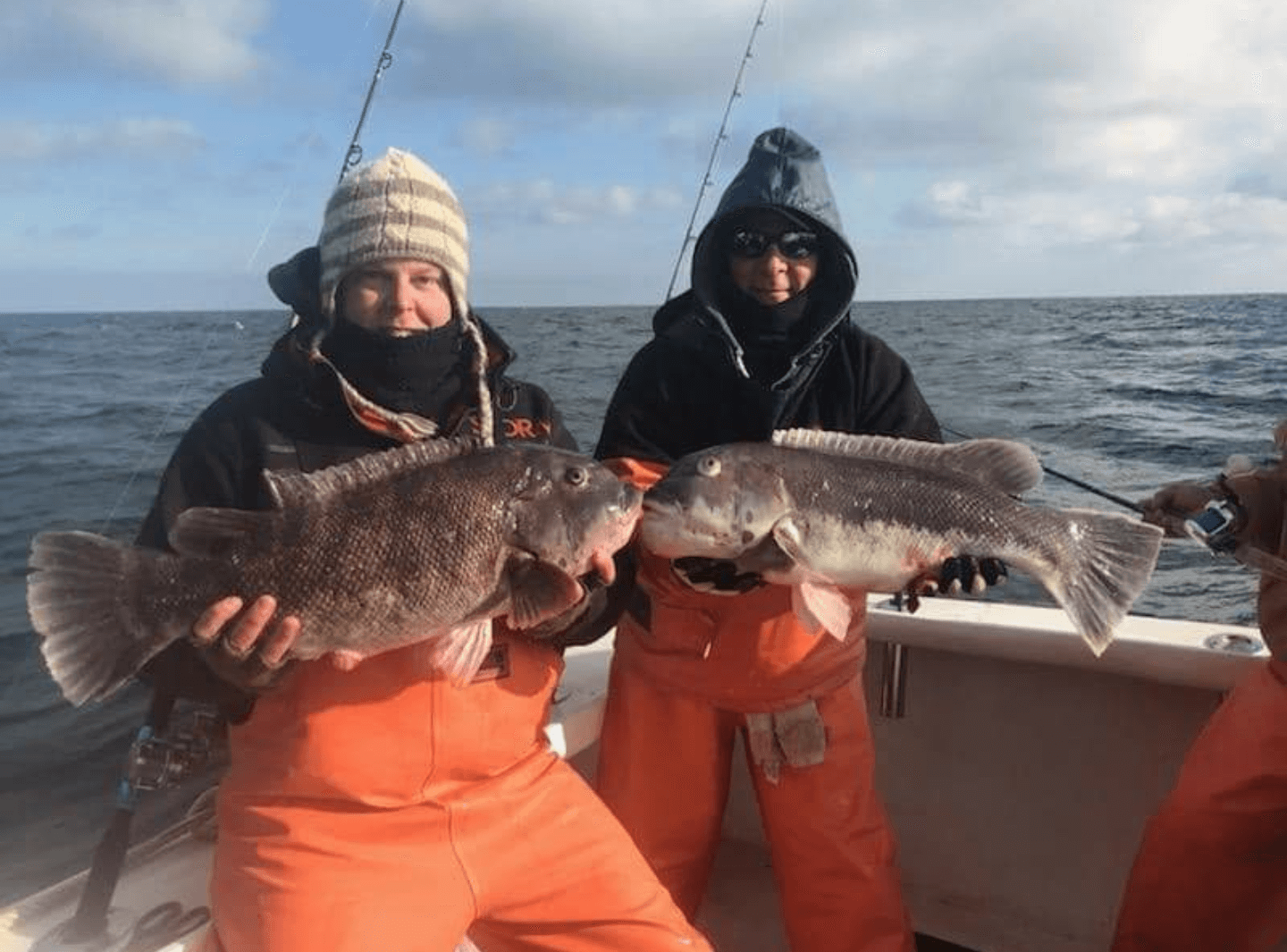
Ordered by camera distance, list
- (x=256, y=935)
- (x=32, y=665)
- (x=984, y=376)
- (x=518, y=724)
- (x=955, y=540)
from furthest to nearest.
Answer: (x=984, y=376) < (x=32, y=665) < (x=955, y=540) < (x=518, y=724) < (x=256, y=935)

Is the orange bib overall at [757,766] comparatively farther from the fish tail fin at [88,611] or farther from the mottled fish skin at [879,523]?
the fish tail fin at [88,611]

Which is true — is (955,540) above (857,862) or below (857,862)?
above

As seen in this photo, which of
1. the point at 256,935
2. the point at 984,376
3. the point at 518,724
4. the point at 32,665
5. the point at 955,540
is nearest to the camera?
the point at 256,935

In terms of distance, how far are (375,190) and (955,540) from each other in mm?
2068

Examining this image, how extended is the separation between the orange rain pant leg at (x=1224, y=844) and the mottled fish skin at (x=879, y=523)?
46 centimetres

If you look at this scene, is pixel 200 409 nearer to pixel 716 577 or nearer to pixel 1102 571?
pixel 716 577

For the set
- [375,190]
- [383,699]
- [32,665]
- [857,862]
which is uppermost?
[375,190]

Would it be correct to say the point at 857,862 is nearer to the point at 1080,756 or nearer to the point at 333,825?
the point at 1080,756

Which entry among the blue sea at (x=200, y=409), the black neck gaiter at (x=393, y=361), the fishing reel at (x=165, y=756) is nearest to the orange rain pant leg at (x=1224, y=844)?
the black neck gaiter at (x=393, y=361)

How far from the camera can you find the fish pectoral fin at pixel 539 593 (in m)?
2.89

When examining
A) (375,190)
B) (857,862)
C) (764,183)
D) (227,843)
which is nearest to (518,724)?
(227,843)

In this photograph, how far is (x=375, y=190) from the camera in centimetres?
329

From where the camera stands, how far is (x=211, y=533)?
9.09 feet

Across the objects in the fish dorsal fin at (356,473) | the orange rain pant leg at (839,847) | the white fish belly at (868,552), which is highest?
the fish dorsal fin at (356,473)
